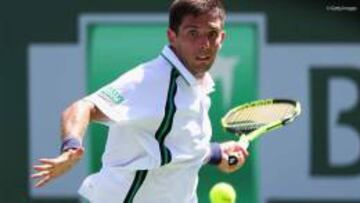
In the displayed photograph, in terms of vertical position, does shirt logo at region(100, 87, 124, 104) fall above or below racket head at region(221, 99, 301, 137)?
above

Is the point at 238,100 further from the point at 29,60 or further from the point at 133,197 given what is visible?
the point at 133,197

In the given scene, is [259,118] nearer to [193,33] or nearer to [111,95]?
[193,33]

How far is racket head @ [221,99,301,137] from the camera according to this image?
4.45m

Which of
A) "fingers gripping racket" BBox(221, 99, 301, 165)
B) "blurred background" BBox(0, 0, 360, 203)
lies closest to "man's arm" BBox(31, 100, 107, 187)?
"fingers gripping racket" BBox(221, 99, 301, 165)

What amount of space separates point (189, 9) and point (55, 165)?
2.54ft

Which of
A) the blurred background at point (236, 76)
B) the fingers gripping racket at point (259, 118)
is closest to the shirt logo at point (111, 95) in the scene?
the fingers gripping racket at point (259, 118)

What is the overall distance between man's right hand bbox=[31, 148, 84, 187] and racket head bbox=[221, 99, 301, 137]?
4.25 feet

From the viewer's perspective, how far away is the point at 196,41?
12.0 ft

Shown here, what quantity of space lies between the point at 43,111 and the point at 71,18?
0.59 m

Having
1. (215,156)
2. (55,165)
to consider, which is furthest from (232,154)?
(55,165)

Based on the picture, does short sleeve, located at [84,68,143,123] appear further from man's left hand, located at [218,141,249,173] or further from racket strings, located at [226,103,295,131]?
racket strings, located at [226,103,295,131]

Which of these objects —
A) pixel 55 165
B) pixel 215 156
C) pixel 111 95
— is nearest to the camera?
pixel 55 165

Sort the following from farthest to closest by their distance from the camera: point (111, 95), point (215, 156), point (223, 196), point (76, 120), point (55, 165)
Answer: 1. point (223, 196)
2. point (215, 156)
3. point (111, 95)
4. point (76, 120)
5. point (55, 165)

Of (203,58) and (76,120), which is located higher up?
(203,58)
